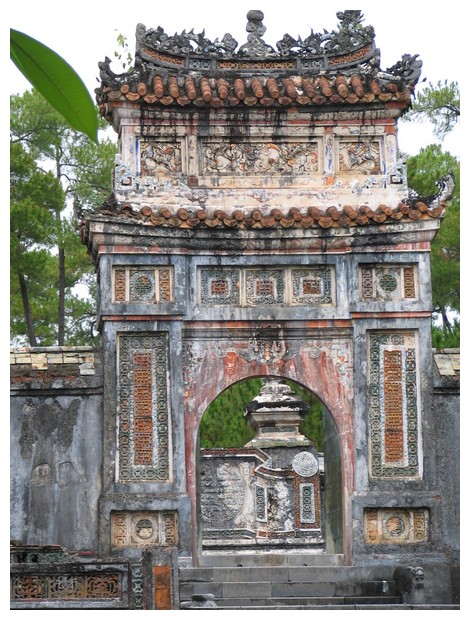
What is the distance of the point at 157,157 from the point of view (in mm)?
15875

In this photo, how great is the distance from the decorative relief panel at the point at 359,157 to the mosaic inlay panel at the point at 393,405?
231 cm

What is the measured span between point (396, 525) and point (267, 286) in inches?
138

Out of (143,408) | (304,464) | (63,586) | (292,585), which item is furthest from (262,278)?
(304,464)

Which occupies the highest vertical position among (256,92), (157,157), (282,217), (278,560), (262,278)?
(256,92)

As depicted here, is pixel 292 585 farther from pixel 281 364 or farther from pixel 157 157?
pixel 157 157

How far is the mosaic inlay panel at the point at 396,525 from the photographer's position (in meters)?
15.1

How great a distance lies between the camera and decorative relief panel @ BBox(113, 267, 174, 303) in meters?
15.3

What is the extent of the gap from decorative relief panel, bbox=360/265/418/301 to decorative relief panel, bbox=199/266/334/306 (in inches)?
18.0

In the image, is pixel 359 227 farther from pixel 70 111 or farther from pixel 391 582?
pixel 70 111

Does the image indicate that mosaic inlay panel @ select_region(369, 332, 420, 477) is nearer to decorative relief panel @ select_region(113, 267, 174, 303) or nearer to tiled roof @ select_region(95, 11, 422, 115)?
decorative relief panel @ select_region(113, 267, 174, 303)

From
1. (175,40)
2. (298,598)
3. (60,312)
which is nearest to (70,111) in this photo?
(298,598)

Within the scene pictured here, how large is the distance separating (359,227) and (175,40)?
378cm

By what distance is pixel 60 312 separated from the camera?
91.6 feet

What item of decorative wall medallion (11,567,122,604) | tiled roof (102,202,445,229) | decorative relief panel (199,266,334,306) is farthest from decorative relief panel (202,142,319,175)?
decorative wall medallion (11,567,122,604)
